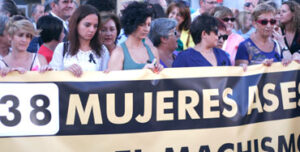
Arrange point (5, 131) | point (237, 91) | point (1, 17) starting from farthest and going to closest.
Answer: point (1, 17)
point (237, 91)
point (5, 131)

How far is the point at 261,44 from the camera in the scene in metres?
6.52

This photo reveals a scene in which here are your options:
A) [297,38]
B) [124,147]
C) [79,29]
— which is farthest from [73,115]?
[297,38]

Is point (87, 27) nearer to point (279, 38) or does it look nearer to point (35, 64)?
point (35, 64)

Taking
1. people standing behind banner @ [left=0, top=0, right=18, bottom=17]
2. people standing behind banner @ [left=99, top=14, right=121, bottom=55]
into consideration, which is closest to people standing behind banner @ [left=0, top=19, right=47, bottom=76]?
people standing behind banner @ [left=99, top=14, right=121, bottom=55]

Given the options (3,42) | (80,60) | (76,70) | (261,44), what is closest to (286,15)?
(261,44)

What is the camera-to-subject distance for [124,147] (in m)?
5.43

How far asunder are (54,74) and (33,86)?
0.66ft

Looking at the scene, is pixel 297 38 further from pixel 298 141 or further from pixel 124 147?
pixel 124 147

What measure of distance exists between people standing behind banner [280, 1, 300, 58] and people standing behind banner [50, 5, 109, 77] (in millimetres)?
2435

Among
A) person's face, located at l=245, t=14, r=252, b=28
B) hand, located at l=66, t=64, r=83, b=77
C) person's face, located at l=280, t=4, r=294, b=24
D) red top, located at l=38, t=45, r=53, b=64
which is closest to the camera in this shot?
hand, located at l=66, t=64, r=83, b=77

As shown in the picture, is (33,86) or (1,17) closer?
(33,86)

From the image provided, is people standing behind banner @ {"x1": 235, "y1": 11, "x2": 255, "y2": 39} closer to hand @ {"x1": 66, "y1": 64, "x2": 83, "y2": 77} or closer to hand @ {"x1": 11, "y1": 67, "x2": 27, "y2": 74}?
hand @ {"x1": 66, "y1": 64, "x2": 83, "y2": 77}

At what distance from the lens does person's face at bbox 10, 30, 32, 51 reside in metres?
5.69

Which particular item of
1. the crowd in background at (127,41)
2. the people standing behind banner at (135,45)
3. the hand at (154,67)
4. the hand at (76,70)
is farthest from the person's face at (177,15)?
the hand at (76,70)
